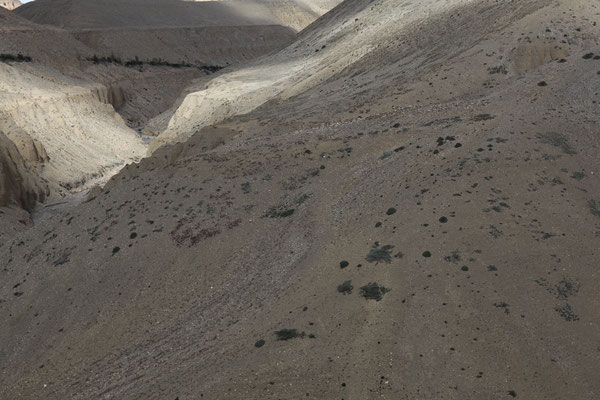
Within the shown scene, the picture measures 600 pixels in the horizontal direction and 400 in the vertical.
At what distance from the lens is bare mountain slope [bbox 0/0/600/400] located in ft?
42.2

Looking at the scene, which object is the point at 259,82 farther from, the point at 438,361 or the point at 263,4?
the point at 263,4

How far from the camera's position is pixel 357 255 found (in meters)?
16.4

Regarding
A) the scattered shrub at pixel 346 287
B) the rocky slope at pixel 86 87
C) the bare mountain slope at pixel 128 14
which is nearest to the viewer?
the scattered shrub at pixel 346 287

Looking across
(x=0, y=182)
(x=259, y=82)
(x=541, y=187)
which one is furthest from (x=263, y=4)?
(x=541, y=187)

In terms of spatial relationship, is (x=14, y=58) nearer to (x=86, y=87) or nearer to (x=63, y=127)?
(x=86, y=87)

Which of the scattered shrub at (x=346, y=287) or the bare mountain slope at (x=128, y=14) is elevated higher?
the bare mountain slope at (x=128, y=14)

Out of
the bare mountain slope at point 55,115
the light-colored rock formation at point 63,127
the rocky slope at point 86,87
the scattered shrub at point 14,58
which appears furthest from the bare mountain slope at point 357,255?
the scattered shrub at point 14,58

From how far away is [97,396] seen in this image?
14.9m

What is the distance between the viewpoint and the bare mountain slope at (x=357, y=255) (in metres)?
12.9

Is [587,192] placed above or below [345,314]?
below

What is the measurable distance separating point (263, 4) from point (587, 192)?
12135cm

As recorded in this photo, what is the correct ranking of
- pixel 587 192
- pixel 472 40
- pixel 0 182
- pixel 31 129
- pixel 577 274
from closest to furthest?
1. pixel 577 274
2. pixel 587 192
3. pixel 472 40
4. pixel 0 182
5. pixel 31 129

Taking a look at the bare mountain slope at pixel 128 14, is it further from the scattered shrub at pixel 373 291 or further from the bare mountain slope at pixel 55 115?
the scattered shrub at pixel 373 291

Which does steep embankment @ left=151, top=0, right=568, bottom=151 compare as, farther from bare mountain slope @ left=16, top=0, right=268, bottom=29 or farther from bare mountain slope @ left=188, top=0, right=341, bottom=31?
bare mountain slope @ left=188, top=0, right=341, bottom=31
